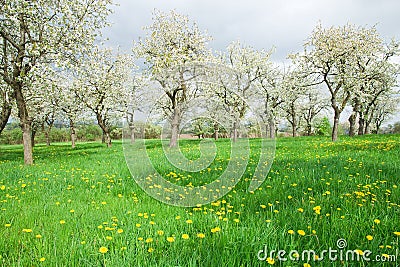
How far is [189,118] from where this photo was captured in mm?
8133

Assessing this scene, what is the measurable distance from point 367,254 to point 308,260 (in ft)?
2.23

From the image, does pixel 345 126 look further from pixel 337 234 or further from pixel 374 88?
pixel 337 234

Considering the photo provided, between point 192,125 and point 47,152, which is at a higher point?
point 192,125

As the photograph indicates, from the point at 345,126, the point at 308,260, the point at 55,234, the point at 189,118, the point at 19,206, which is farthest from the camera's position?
the point at 345,126

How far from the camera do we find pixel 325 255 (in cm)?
314

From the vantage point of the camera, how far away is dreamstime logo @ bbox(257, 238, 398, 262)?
118 inches

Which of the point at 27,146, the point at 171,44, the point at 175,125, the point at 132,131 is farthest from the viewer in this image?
the point at 171,44

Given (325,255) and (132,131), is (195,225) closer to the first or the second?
(325,255)

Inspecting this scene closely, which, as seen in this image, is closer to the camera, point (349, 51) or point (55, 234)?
point (55, 234)

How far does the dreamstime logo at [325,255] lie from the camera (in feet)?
9.85

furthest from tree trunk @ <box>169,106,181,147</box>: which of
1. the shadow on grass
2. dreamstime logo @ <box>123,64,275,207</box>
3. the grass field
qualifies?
the shadow on grass

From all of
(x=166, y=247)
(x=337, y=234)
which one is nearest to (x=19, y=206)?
(x=166, y=247)

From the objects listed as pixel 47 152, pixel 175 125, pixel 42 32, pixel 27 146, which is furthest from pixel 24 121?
pixel 47 152

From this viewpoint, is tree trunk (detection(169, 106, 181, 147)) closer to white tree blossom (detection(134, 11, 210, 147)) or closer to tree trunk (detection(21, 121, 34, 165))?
tree trunk (detection(21, 121, 34, 165))
